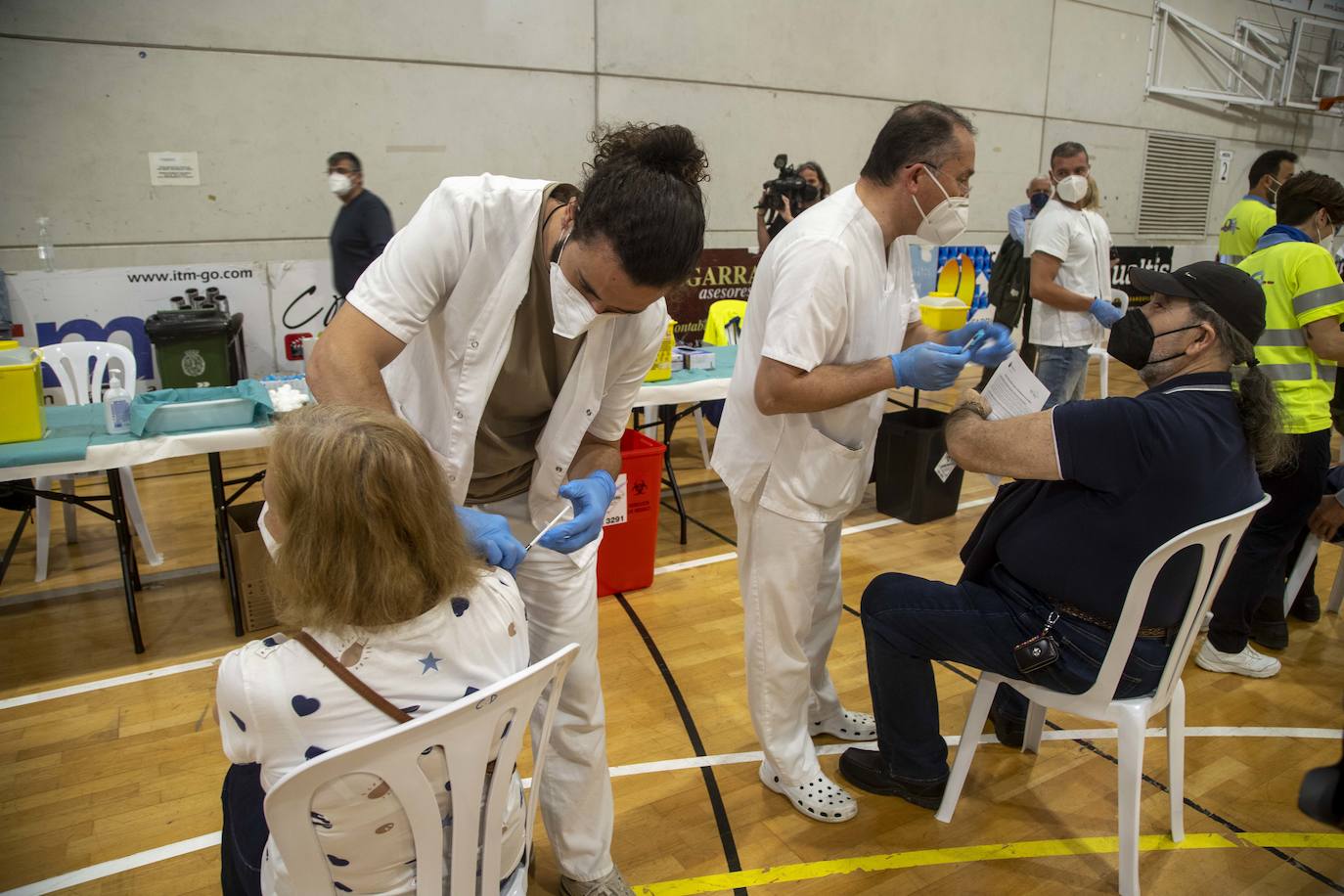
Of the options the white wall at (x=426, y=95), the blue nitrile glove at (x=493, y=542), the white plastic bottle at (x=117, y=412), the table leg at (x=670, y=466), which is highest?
the white wall at (x=426, y=95)

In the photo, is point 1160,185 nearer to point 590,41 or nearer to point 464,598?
point 590,41

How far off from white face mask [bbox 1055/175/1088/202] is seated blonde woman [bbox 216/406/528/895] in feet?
12.7

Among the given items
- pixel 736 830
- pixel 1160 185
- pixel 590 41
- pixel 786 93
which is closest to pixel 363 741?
pixel 736 830

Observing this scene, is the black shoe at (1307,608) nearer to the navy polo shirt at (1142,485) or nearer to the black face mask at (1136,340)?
the navy polo shirt at (1142,485)

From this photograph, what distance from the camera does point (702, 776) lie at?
2.42 meters

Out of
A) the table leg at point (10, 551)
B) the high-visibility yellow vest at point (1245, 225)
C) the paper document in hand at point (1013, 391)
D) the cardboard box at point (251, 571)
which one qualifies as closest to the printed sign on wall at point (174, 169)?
the table leg at point (10, 551)

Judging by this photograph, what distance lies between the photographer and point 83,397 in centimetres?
365

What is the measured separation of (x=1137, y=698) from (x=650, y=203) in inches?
64.4

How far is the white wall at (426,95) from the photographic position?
4770 mm

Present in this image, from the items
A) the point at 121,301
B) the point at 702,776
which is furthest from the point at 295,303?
the point at 702,776

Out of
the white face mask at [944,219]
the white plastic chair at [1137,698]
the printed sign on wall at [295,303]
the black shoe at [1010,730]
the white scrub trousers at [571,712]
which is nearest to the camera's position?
the white scrub trousers at [571,712]

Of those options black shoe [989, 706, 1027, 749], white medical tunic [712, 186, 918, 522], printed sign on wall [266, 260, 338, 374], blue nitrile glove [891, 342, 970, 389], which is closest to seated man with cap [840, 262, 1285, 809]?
blue nitrile glove [891, 342, 970, 389]

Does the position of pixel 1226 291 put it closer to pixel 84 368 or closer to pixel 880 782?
pixel 880 782

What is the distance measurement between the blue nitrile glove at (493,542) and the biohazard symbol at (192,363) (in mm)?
4186
